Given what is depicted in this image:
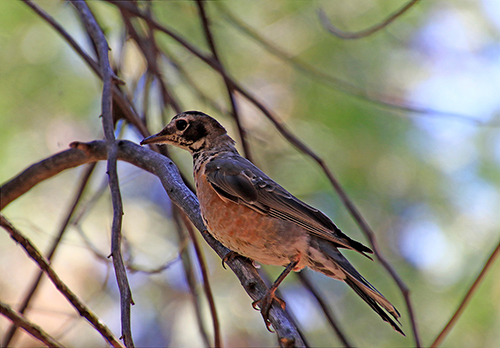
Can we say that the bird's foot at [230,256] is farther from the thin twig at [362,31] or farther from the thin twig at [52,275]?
the thin twig at [362,31]

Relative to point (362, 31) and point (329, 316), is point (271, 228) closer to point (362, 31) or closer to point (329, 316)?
point (329, 316)

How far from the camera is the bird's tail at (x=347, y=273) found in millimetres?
2984

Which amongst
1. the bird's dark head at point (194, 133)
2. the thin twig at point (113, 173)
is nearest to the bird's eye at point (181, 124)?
the bird's dark head at point (194, 133)

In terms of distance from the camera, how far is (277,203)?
3.51 meters

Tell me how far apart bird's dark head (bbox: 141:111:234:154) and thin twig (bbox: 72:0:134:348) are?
2.17ft

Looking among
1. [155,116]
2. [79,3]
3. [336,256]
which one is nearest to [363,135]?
[155,116]

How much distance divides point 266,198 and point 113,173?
103 cm

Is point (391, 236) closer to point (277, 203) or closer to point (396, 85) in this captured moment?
point (396, 85)

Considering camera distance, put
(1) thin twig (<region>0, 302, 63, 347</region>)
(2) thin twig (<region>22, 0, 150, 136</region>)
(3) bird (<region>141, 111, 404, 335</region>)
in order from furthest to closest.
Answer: (2) thin twig (<region>22, 0, 150, 136</region>) → (3) bird (<region>141, 111, 404, 335</region>) → (1) thin twig (<region>0, 302, 63, 347</region>)

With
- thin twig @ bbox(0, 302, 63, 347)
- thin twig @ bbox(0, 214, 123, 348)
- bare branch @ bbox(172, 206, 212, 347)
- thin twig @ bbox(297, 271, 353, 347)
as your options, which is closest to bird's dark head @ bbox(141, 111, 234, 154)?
bare branch @ bbox(172, 206, 212, 347)

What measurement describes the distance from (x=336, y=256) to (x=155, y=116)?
326 cm

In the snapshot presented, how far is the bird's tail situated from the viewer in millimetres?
2984

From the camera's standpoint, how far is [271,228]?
333 centimetres

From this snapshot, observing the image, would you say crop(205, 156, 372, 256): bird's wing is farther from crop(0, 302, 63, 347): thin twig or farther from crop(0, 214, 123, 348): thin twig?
crop(0, 302, 63, 347): thin twig
